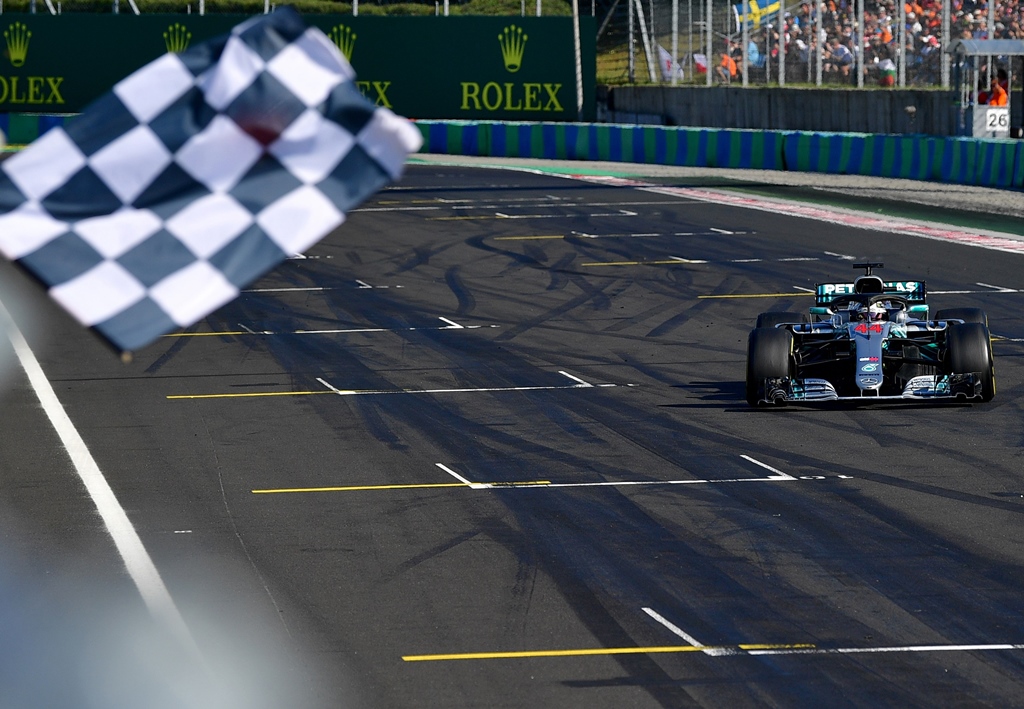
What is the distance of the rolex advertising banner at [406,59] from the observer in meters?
49.8

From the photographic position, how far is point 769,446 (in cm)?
1388

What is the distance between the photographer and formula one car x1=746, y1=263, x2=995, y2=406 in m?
15.2

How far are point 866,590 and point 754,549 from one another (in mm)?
1070

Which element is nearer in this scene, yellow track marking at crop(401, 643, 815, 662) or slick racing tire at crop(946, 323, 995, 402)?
yellow track marking at crop(401, 643, 815, 662)

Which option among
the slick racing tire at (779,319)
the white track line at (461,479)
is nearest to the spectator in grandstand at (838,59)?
the slick racing tire at (779,319)

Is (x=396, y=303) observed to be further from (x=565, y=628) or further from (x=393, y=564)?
(x=565, y=628)

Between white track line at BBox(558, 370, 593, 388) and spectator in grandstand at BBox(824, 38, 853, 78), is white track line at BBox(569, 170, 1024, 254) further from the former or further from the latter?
white track line at BBox(558, 370, 593, 388)

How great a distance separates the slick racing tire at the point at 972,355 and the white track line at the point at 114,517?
7346 mm

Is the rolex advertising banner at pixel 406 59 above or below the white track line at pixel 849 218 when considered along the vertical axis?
above

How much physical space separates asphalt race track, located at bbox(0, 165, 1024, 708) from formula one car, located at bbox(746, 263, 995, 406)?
23 cm

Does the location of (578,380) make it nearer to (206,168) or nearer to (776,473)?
(776,473)

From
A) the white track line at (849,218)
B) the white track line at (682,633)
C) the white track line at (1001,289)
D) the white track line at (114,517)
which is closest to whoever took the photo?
the white track line at (682,633)

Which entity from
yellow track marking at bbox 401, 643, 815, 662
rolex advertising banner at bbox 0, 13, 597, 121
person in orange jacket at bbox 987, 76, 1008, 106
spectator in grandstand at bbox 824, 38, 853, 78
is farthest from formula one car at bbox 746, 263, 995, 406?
rolex advertising banner at bbox 0, 13, 597, 121

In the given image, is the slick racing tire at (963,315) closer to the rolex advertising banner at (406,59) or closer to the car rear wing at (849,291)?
the car rear wing at (849,291)
